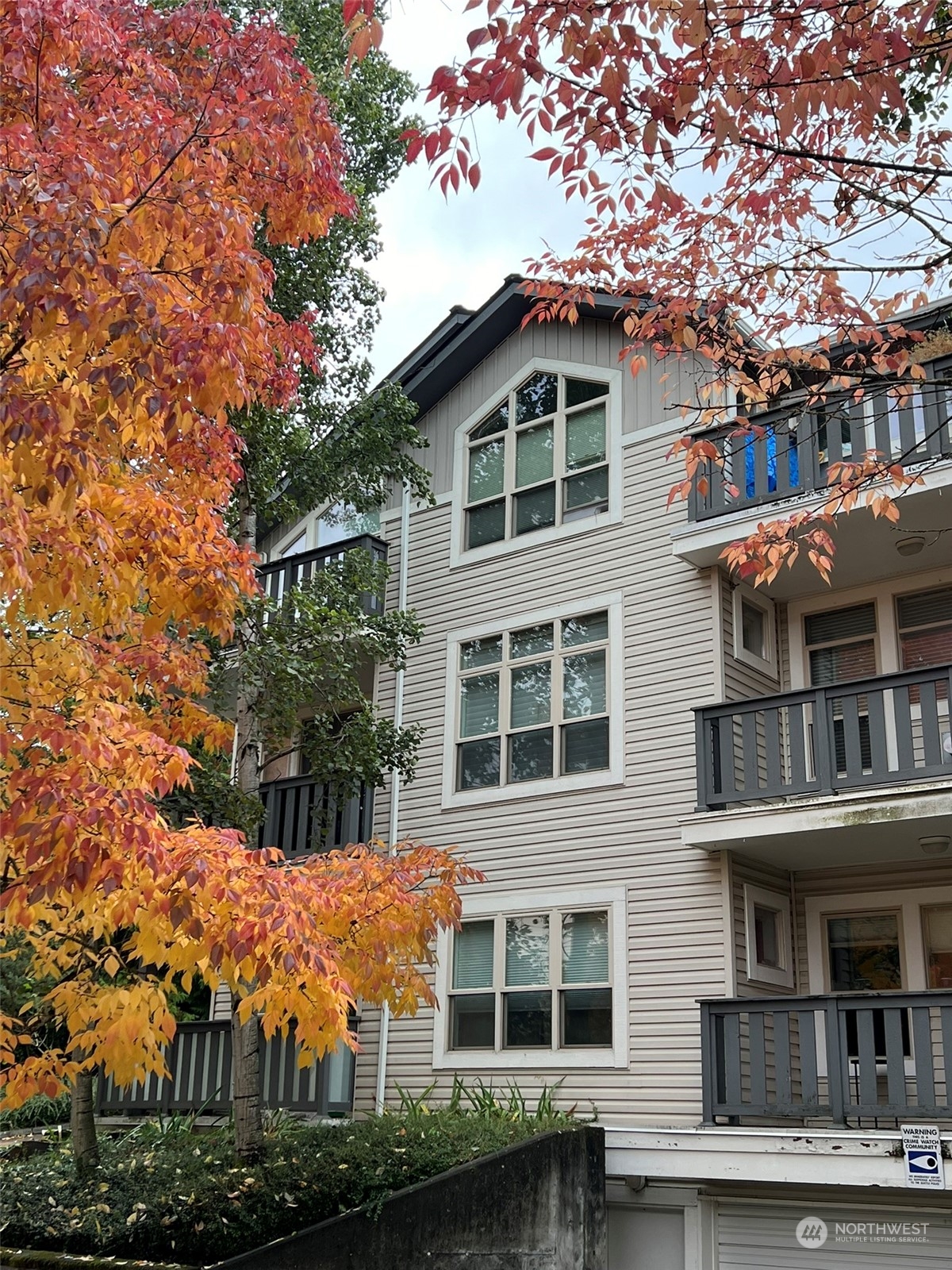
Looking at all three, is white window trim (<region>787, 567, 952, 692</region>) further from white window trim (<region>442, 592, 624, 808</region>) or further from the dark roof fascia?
the dark roof fascia

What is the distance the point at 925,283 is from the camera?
310 inches

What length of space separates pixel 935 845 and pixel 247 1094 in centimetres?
709

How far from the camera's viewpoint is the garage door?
11062 millimetres

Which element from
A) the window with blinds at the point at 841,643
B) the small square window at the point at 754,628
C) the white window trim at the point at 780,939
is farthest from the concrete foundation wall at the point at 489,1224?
the window with blinds at the point at 841,643

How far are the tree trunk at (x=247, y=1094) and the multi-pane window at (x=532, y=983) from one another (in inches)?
124

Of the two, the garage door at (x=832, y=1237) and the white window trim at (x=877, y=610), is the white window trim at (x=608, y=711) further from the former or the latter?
the garage door at (x=832, y=1237)

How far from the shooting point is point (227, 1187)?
11117 mm

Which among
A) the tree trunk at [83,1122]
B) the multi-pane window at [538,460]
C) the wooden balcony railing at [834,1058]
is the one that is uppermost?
the multi-pane window at [538,460]

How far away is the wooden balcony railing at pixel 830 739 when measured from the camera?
11953mm

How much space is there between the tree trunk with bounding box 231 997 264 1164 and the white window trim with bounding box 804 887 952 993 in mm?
6032

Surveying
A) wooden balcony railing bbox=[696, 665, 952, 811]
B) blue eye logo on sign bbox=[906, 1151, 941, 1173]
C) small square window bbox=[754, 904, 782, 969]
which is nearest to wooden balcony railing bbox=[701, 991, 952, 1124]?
blue eye logo on sign bbox=[906, 1151, 941, 1173]

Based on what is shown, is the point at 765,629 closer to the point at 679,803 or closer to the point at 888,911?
the point at 679,803

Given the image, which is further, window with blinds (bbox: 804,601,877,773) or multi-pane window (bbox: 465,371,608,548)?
multi-pane window (bbox: 465,371,608,548)

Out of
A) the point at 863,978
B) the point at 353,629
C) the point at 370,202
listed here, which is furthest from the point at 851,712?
the point at 370,202
